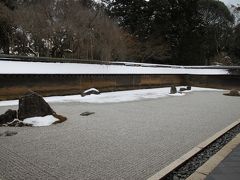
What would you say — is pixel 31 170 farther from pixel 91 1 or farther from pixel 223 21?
pixel 223 21

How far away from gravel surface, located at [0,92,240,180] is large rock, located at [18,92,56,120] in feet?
2.44

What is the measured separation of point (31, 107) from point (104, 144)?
2898mm

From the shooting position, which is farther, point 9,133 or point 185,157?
point 9,133

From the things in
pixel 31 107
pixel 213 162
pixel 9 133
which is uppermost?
pixel 31 107

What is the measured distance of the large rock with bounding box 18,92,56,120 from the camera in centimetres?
809

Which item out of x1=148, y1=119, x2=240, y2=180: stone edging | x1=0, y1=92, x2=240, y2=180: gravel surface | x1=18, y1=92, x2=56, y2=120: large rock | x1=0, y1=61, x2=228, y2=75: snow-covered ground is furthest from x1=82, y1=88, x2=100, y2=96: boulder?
x1=148, y1=119, x2=240, y2=180: stone edging

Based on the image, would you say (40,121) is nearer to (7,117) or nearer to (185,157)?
(7,117)

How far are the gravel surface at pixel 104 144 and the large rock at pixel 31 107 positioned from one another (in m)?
0.74

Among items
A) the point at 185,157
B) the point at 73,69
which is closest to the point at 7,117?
the point at 185,157

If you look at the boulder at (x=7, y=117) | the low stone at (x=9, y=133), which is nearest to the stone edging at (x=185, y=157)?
the low stone at (x=9, y=133)

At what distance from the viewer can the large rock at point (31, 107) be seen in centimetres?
809

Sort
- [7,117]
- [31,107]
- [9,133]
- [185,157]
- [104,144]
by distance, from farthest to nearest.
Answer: [31,107], [7,117], [9,133], [104,144], [185,157]

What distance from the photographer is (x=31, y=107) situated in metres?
8.11

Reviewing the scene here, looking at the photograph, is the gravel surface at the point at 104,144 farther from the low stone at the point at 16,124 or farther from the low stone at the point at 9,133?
the low stone at the point at 16,124
